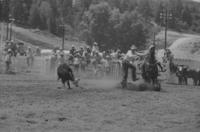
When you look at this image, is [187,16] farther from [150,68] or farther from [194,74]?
[150,68]

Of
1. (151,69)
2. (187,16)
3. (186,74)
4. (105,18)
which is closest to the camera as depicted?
A: (151,69)

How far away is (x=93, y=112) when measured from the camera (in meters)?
13.1

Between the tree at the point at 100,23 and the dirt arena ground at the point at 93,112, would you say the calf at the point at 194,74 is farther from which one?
the tree at the point at 100,23

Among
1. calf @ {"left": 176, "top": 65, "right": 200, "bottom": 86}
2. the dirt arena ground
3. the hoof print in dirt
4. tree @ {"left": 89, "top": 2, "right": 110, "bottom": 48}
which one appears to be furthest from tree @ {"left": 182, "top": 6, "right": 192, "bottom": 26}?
the dirt arena ground

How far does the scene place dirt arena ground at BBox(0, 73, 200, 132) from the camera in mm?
10750

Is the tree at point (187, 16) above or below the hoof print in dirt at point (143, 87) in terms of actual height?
above

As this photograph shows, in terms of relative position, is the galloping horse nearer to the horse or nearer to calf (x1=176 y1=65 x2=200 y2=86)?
the horse

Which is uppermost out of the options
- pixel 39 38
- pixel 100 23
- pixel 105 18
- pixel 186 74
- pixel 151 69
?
pixel 105 18

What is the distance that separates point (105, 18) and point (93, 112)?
2961 inches

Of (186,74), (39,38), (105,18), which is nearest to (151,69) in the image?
(186,74)

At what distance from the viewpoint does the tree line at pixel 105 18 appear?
85375 millimetres

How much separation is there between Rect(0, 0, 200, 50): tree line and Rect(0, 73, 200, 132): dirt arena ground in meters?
52.7

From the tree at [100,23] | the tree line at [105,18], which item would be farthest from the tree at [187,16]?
the tree at [100,23]

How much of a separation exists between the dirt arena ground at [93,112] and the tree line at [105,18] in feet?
173
